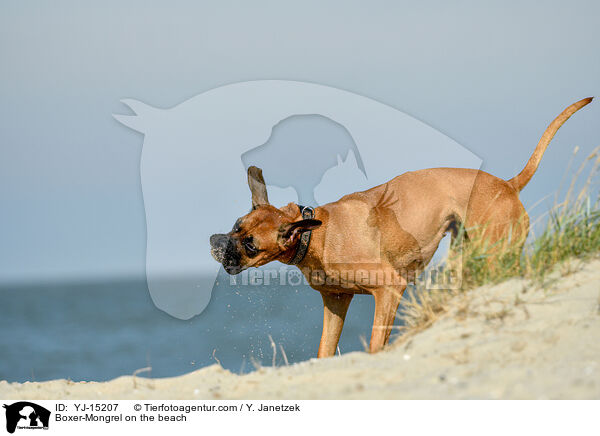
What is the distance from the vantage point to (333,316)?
6449 millimetres

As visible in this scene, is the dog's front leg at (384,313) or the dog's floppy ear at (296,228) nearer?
the dog's front leg at (384,313)

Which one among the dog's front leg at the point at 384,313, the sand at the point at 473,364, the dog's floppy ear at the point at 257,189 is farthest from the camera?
the dog's floppy ear at the point at 257,189

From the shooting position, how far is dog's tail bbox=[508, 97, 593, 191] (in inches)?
244

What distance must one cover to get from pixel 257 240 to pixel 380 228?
3.65ft

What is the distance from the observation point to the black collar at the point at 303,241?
5.82 metres

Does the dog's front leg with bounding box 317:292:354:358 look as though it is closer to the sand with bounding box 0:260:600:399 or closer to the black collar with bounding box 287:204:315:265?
the black collar with bounding box 287:204:315:265

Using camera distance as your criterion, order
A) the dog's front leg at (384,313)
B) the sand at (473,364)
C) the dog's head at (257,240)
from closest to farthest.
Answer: the sand at (473,364) → the dog's front leg at (384,313) → the dog's head at (257,240)

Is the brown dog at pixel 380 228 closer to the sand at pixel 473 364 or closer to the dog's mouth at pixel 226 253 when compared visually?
the dog's mouth at pixel 226 253

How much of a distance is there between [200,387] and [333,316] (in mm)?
2187

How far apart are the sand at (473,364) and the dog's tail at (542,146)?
1.55 metres
